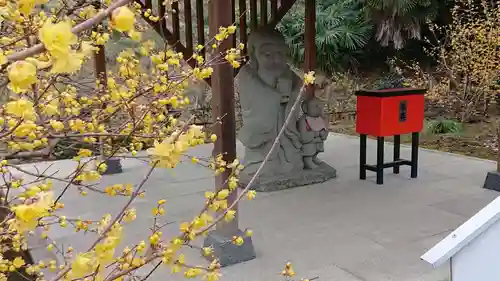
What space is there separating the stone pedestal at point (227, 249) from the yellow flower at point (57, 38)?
2676 millimetres

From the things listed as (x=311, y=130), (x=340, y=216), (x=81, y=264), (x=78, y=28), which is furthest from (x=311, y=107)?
(x=78, y=28)

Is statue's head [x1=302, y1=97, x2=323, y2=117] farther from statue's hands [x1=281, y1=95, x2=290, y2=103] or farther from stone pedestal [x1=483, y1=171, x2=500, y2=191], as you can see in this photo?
stone pedestal [x1=483, y1=171, x2=500, y2=191]

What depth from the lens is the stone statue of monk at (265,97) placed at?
489 centimetres

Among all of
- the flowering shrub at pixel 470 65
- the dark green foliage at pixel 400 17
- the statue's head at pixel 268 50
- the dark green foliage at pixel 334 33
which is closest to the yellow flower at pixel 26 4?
the statue's head at pixel 268 50

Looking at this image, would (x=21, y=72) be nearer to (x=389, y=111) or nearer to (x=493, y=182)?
(x=389, y=111)

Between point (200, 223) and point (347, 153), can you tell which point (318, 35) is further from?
point (200, 223)

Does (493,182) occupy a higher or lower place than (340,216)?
higher

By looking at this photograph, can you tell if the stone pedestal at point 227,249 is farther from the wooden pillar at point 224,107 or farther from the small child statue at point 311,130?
the small child statue at point 311,130

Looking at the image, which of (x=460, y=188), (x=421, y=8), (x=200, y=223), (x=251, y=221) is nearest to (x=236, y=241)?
(x=200, y=223)

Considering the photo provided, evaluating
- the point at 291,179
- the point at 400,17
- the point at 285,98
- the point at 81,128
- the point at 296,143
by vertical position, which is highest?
the point at 400,17

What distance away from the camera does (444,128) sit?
26.1 ft

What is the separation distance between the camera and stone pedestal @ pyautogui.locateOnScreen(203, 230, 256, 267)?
10.7 ft

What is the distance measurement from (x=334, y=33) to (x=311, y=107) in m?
5.40

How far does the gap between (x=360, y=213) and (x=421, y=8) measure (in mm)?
6189
